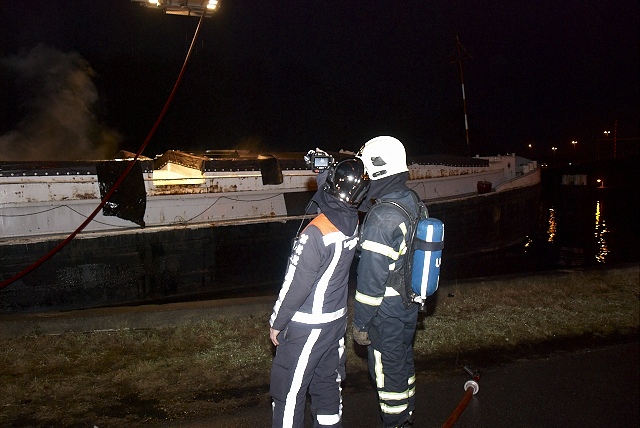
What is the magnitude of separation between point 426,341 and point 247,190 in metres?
7.11

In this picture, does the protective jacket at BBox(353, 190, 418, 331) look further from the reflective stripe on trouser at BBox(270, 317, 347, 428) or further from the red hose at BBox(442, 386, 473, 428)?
the red hose at BBox(442, 386, 473, 428)

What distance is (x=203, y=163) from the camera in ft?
35.4

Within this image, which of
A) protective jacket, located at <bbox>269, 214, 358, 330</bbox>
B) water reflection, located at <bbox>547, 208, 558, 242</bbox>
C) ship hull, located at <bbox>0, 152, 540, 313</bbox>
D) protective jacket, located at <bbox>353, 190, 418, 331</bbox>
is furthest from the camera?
water reflection, located at <bbox>547, 208, 558, 242</bbox>

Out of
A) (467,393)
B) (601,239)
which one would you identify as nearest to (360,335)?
(467,393)

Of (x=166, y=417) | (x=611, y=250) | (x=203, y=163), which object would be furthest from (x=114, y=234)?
(x=611, y=250)

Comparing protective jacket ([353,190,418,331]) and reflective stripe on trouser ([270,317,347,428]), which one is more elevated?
protective jacket ([353,190,418,331])

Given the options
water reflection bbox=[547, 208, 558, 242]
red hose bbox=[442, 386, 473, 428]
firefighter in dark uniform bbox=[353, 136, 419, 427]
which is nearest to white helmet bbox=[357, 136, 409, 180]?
firefighter in dark uniform bbox=[353, 136, 419, 427]

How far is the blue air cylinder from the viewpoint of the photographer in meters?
3.10

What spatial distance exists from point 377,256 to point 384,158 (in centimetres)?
69

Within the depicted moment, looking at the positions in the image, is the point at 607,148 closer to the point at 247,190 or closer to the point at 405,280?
the point at 247,190

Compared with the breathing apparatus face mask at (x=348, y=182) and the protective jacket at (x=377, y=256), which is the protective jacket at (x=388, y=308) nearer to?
the protective jacket at (x=377, y=256)

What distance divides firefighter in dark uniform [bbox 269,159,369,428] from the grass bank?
1.02 m

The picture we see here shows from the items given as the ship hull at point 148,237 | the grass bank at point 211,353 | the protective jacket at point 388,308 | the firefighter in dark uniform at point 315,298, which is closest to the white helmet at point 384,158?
the protective jacket at point 388,308

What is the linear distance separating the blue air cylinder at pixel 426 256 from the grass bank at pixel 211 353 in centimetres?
136
